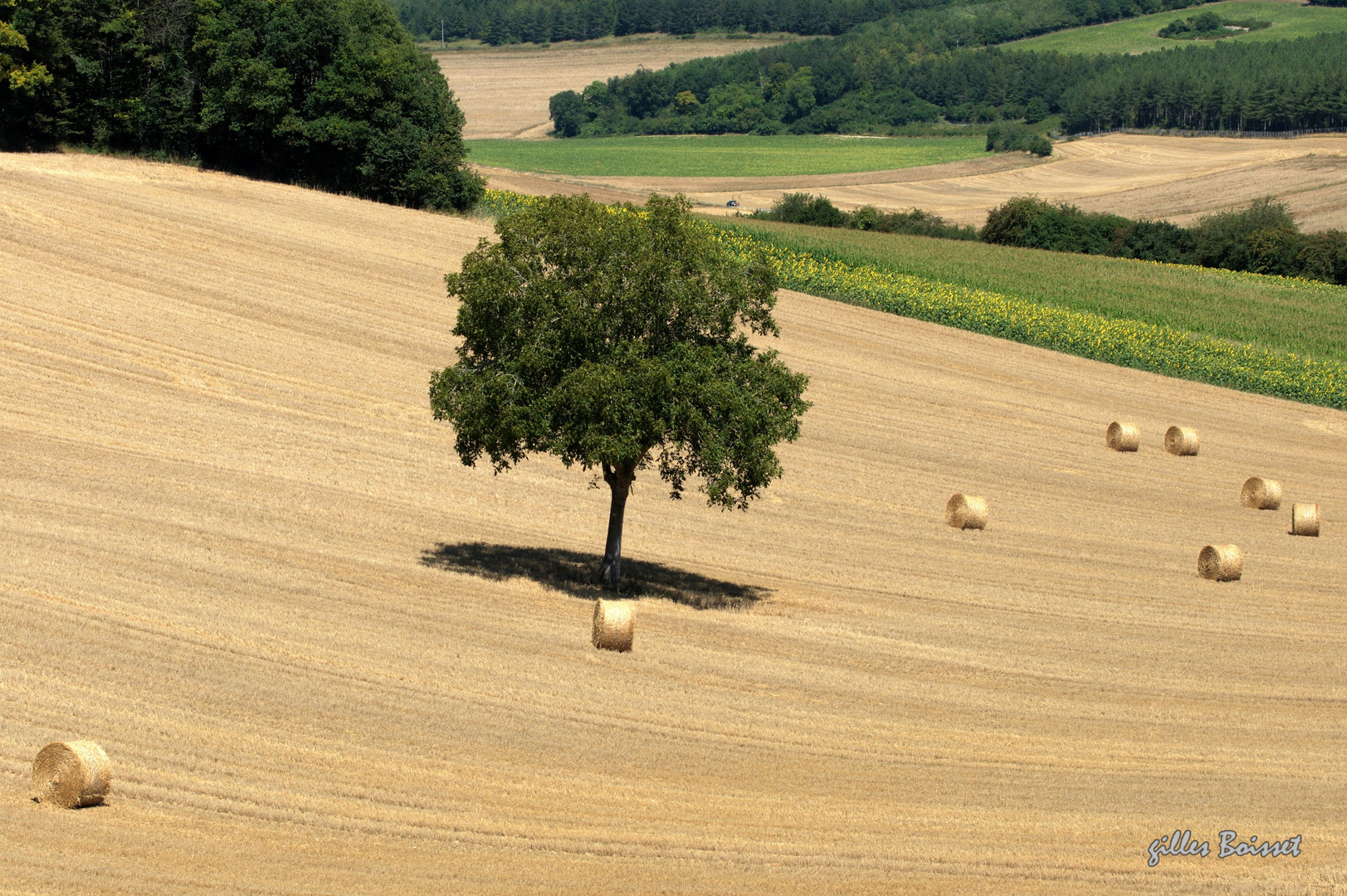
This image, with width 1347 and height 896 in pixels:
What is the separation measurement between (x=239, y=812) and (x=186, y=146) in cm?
4703

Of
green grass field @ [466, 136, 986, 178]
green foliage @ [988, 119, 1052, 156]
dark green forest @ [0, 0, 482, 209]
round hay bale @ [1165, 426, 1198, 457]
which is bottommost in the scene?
round hay bale @ [1165, 426, 1198, 457]

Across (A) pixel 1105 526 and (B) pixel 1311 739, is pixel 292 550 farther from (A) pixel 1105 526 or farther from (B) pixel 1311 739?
(A) pixel 1105 526

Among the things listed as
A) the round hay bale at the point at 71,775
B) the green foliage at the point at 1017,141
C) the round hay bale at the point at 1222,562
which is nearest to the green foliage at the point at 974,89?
the green foliage at the point at 1017,141

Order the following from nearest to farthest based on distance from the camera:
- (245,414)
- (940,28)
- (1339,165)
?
(245,414)
(1339,165)
(940,28)

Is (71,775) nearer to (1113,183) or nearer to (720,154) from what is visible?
(1113,183)

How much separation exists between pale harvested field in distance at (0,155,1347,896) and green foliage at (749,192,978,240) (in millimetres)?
42298

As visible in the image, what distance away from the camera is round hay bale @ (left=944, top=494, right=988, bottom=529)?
98.7 ft

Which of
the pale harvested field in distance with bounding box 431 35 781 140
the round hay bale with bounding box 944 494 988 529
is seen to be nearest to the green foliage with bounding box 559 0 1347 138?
the pale harvested field in distance with bounding box 431 35 781 140

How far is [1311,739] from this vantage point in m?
20.4

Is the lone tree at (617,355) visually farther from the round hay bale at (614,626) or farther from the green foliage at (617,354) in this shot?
the round hay bale at (614,626)

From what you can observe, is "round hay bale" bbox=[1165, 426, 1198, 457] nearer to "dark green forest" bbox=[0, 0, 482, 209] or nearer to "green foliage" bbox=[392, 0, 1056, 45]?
"dark green forest" bbox=[0, 0, 482, 209]

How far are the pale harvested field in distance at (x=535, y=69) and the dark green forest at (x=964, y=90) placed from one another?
5331 mm

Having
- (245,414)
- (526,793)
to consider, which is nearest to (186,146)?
(245,414)

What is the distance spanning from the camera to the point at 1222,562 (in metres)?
28.1
